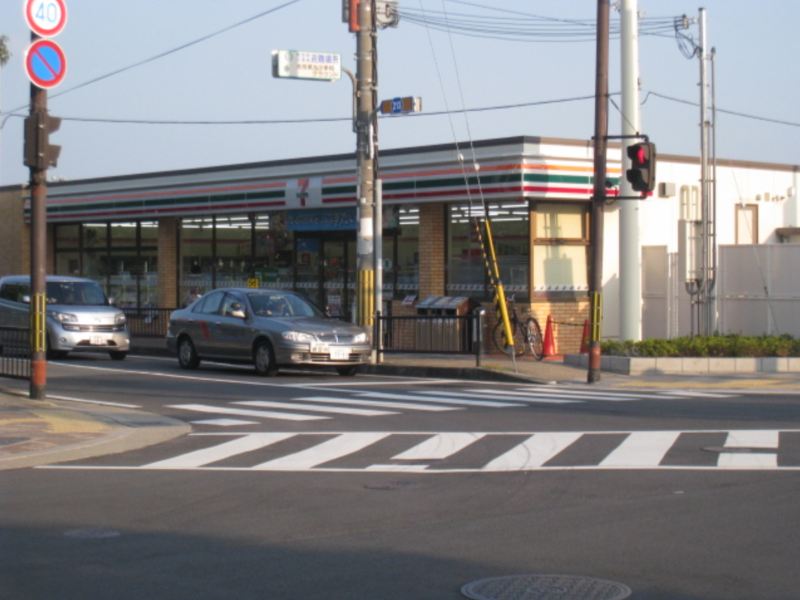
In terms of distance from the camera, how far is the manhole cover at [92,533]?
8492 millimetres

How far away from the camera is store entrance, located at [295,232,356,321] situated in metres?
31.9

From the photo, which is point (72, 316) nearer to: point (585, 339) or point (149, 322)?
point (149, 322)

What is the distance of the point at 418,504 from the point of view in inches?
385

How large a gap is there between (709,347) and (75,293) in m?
13.6

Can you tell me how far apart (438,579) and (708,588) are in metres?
1.49

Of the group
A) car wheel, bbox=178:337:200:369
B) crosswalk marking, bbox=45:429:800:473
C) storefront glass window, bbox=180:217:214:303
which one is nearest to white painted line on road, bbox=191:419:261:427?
crosswalk marking, bbox=45:429:800:473

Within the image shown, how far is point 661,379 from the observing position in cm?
2144

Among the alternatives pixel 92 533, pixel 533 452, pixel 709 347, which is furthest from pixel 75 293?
pixel 92 533

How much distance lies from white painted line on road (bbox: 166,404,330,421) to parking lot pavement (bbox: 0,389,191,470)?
0.92 meters

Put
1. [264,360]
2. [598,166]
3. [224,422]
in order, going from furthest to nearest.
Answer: [264,360] < [598,166] < [224,422]

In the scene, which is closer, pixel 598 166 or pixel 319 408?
pixel 319 408

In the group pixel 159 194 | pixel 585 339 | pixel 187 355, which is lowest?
pixel 187 355

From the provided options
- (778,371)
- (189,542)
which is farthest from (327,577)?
(778,371)

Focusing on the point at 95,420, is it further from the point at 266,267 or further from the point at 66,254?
the point at 66,254
